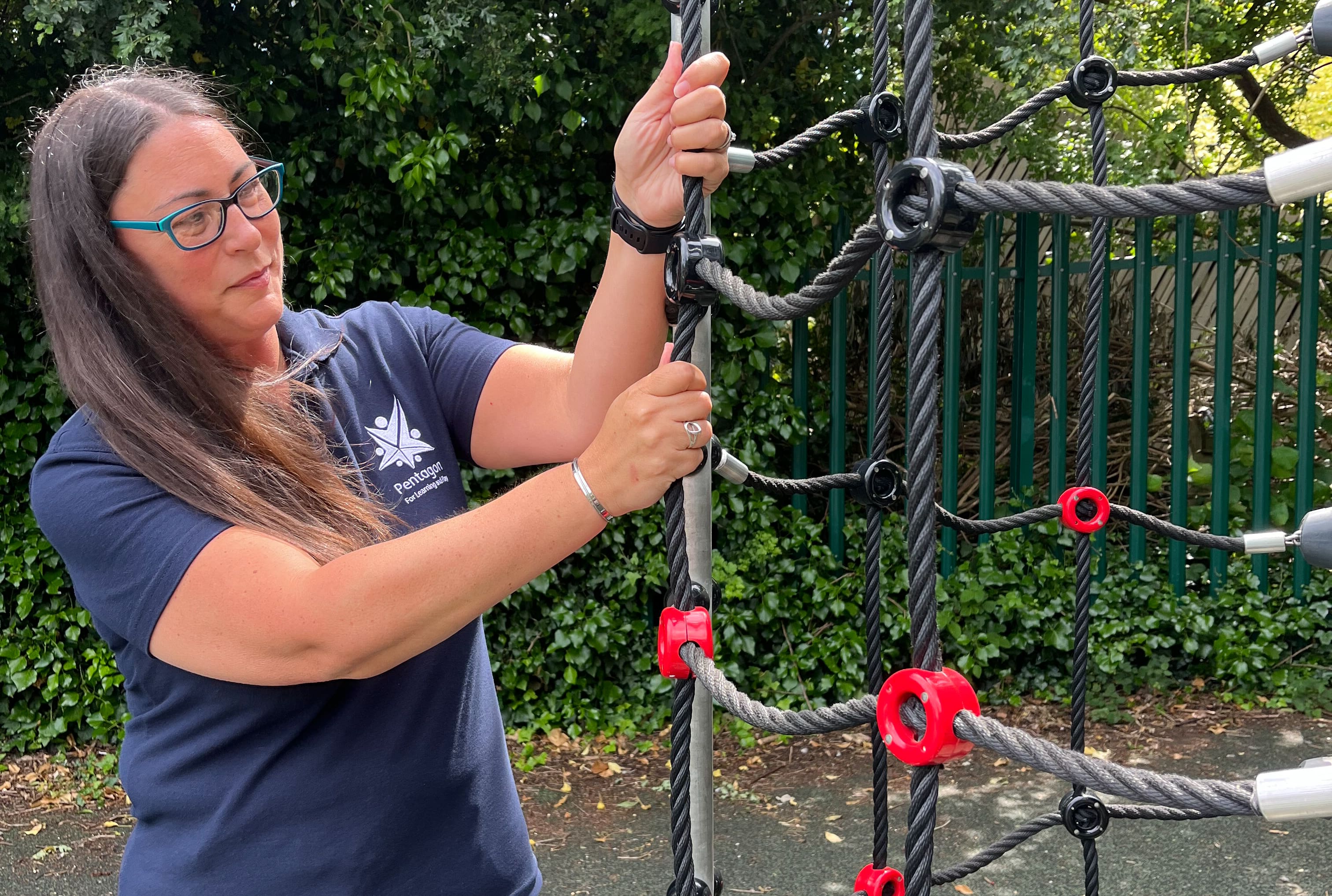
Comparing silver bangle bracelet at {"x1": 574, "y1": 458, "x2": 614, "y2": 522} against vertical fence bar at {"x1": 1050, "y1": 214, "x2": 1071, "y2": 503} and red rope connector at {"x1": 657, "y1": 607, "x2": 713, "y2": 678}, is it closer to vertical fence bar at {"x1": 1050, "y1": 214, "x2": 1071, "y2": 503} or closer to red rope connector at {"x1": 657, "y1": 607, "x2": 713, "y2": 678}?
red rope connector at {"x1": 657, "y1": 607, "x2": 713, "y2": 678}

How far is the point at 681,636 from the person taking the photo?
1416 mm

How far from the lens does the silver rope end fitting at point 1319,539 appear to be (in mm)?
806

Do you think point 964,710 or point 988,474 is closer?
point 964,710

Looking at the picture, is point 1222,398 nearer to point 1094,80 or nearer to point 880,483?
point 1094,80

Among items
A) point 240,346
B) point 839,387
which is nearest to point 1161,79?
point 240,346

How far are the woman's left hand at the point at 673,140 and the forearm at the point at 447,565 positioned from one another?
1.42 ft

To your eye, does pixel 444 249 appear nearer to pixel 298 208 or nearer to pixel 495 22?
pixel 298 208

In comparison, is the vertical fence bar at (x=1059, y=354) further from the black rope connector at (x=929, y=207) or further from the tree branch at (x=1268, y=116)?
the black rope connector at (x=929, y=207)

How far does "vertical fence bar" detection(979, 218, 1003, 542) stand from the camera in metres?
4.70

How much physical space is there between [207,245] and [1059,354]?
4.04 metres

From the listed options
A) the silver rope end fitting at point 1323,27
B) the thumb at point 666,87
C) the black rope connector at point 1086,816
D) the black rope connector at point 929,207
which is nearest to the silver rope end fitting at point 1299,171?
the black rope connector at point 929,207

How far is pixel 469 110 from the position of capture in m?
4.14

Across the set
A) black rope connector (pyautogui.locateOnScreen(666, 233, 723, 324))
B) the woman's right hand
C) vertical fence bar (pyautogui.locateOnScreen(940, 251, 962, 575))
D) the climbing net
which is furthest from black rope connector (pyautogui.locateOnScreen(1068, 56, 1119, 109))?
vertical fence bar (pyautogui.locateOnScreen(940, 251, 962, 575))

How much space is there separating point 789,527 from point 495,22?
88.3 inches
